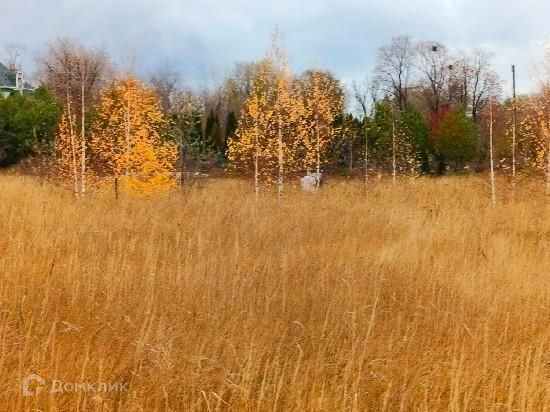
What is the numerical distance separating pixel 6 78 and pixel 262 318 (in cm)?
6541

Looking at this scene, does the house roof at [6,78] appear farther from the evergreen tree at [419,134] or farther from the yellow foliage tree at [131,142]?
the yellow foliage tree at [131,142]

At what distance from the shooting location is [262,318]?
332 cm

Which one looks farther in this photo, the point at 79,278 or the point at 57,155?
the point at 57,155

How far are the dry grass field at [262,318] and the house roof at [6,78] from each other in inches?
2354

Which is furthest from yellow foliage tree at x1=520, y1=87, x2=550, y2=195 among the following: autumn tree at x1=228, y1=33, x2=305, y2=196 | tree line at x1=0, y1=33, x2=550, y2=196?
autumn tree at x1=228, y1=33, x2=305, y2=196

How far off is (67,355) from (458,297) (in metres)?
2.94

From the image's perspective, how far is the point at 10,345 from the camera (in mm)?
2629

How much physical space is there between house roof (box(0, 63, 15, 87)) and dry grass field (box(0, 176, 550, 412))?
59799 mm

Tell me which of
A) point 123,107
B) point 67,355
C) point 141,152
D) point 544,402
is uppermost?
point 123,107

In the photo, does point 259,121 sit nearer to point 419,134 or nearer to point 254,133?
point 254,133

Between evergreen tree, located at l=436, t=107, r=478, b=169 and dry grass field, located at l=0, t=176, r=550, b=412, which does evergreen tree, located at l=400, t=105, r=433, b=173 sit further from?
dry grass field, located at l=0, t=176, r=550, b=412

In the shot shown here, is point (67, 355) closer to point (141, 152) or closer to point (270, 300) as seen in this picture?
point (270, 300)

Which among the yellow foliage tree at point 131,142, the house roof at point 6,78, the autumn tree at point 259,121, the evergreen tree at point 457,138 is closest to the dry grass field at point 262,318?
the yellow foliage tree at point 131,142

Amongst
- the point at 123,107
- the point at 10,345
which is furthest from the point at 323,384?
the point at 123,107
